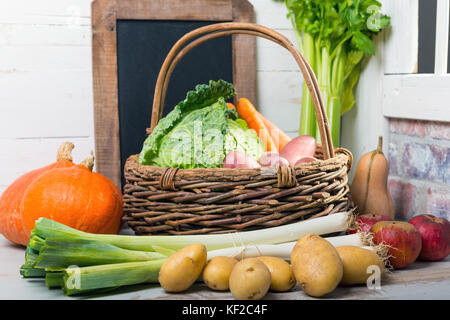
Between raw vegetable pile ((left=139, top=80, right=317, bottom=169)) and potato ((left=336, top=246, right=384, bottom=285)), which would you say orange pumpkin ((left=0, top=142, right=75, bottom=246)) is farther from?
potato ((left=336, top=246, right=384, bottom=285))

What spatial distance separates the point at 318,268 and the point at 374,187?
606 mm

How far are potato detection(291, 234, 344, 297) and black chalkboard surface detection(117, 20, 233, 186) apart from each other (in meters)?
0.97

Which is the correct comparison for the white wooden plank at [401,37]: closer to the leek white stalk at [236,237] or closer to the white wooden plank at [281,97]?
the white wooden plank at [281,97]

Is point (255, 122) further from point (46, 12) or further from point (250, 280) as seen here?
point (46, 12)

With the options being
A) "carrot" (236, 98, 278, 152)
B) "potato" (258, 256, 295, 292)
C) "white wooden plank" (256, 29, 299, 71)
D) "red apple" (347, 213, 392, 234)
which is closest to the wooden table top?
"potato" (258, 256, 295, 292)

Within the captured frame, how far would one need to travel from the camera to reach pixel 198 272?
3.09 ft

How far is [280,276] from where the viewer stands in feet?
3.06

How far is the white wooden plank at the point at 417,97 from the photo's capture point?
1361mm

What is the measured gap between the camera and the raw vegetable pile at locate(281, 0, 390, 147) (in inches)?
63.2

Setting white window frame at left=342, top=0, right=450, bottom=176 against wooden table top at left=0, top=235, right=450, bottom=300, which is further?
white window frame at left=342, top=0, right=450, bottom=176

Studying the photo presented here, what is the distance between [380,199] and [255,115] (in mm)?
462

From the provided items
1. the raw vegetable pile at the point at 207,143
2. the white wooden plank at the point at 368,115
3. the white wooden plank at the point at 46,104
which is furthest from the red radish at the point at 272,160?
the white wooden plank at the point at 46,104

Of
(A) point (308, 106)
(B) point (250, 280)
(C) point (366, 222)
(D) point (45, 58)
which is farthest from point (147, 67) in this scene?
(B) point (250, 280)
